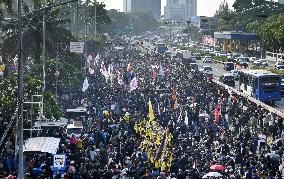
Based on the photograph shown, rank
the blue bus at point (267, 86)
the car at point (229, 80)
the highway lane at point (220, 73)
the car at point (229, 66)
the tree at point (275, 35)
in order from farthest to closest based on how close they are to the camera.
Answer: the tree at point (275, 35), the car at point (229, 66), the car at point (229, 80), the blue bus at point (267, 86), the highway lane at point (220, 73)

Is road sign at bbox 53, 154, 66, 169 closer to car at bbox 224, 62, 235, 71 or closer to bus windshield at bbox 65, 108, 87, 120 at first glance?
bus windshield at bbox 65, 108, 87, 120

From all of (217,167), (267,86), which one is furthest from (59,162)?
(267,86)

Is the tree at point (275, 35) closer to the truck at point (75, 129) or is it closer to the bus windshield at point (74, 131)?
the truck at point (75, 129)

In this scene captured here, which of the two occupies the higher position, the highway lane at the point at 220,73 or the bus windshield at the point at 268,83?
the bus windshield at the point at 268,83

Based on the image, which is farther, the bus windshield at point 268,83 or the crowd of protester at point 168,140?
the bus windshield at point 268,83

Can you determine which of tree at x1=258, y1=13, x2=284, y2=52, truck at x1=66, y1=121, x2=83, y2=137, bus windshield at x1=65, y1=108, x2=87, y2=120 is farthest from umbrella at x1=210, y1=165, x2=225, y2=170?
tree at x1=258, y1=13, x2=284, y2=52

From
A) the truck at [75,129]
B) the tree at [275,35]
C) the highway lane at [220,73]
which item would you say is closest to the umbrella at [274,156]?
the truck at [75,129]

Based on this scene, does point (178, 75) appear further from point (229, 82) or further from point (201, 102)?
point (201, 102)

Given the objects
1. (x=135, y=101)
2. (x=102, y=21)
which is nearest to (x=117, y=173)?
(x=135, y=101)

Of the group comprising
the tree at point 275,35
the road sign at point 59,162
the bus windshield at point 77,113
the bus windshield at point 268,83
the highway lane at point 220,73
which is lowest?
the highway lane at point 220,73
